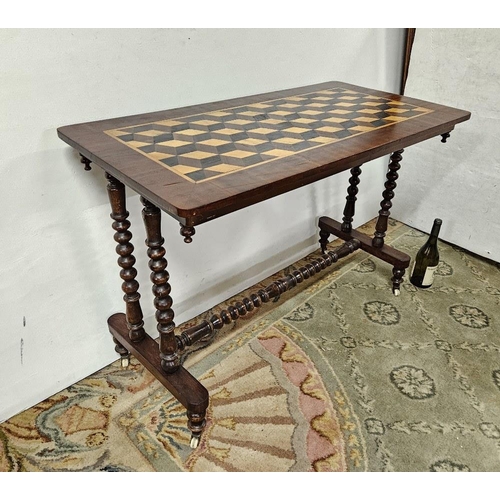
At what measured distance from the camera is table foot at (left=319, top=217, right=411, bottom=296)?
1971 millimetres

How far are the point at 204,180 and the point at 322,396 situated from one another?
0.86m

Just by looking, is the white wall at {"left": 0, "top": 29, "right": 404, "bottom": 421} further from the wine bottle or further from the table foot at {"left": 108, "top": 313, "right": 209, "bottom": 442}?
the wine bottle

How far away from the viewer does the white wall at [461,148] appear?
201 centimetres

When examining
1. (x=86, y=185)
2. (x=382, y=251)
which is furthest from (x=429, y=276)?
(x=86, y=185)

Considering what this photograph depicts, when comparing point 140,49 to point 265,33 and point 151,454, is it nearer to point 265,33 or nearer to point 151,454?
point 265,33

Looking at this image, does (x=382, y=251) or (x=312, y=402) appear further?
(x=382, y=251)

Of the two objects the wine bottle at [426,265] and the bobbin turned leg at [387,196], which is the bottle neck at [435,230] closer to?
the wine bottle at [426,265]

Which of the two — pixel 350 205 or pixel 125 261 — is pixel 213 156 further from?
pixel 350 205

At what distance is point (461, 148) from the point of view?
2191 mm

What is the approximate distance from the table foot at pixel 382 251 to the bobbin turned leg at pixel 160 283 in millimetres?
1060

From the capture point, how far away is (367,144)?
1.23 meters

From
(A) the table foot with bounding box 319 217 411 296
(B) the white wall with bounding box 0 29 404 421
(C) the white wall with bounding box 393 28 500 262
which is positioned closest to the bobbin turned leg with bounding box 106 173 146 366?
(B) the white wall with bounding box 0 29 404 421

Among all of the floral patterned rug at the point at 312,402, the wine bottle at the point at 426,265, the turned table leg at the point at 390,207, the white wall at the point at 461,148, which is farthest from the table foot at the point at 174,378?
the white wall at the point at 461,148

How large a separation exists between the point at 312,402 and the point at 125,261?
73 centimetres
